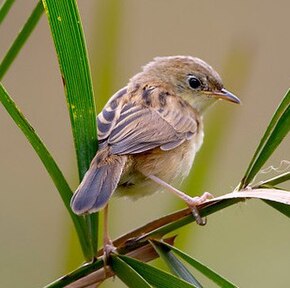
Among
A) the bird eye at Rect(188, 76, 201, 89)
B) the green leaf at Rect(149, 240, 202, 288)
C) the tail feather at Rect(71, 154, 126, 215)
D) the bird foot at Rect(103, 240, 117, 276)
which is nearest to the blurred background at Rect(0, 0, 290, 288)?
the bird eye at Rect(188, 76, 201, 89)

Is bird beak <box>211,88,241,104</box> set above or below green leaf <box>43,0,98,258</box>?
below

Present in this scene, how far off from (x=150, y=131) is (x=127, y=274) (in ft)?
4.21

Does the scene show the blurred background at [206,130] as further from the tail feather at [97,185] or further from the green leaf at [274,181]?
the green leaf at [274,181]

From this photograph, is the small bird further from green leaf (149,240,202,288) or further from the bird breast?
green leaf (149,240,202,288)

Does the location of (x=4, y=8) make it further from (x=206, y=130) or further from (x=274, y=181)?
(x=206, y=130)

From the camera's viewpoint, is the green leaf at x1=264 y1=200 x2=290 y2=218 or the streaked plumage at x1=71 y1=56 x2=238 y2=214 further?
the streaked plumage at x1=71 y1=56 x2=238 y2=214

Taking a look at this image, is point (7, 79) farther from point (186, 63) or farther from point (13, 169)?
point (186, 63)

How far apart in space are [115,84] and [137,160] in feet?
1.22

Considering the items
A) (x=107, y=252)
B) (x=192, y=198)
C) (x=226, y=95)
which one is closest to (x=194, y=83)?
(x=226, y=95)

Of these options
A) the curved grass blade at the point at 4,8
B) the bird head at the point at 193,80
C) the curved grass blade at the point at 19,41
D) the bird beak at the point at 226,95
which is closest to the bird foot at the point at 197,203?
the curved grass blade at the point at 19,41

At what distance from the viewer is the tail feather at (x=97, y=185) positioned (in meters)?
2.66

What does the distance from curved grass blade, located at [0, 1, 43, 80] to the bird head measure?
5.98 ft

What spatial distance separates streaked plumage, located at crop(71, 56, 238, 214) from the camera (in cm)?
310

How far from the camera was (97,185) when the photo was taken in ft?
9.78
